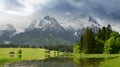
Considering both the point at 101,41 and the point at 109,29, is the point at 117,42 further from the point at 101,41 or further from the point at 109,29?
the point at 109,29

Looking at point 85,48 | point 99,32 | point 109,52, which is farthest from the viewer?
point 99,32

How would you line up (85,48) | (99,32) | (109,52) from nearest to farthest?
(109,52) → (85,48) → (99,32)

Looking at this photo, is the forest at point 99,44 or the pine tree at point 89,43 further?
the pine tree at point 89,43

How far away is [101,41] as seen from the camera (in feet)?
528

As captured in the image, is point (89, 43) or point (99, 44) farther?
point (99, 44)

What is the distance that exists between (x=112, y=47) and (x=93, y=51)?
11.4m

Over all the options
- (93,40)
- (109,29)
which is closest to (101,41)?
(93,40)

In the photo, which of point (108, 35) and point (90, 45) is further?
point (108, 35)

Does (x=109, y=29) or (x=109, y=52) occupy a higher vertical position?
(x=109, y=29)

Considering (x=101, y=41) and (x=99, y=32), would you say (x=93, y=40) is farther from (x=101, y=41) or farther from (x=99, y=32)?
(x=99, y=32)

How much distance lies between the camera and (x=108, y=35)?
168500mm

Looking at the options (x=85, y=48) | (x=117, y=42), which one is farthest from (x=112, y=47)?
(x=85, y=48)

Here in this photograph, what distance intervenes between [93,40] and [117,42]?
518 inches

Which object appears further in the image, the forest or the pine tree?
the pine tree
